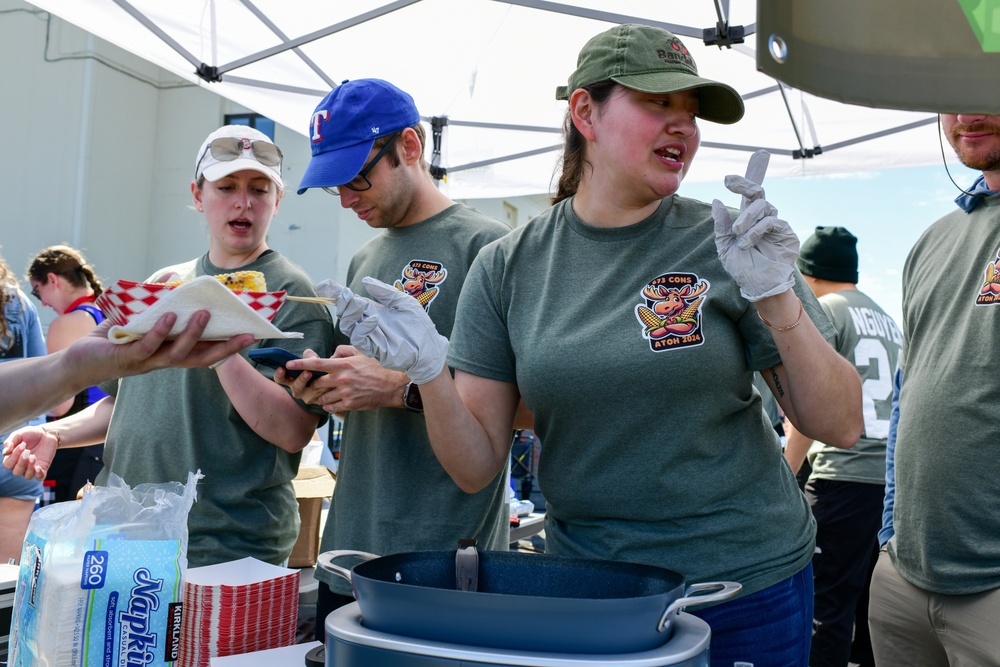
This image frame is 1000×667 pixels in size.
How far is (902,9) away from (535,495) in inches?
270

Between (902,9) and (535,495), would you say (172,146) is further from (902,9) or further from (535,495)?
(902,9)

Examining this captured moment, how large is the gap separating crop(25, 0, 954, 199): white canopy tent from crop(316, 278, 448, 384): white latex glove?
2.00m

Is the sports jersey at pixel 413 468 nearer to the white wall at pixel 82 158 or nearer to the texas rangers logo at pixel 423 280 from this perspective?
the texas rangers logo at pixel 423 280

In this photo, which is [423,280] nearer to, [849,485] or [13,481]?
[849,485]

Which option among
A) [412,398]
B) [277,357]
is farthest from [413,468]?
[277,357]

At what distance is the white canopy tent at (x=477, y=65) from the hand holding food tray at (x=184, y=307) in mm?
2165

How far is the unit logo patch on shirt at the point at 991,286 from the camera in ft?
5.15

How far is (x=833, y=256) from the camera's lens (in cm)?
362

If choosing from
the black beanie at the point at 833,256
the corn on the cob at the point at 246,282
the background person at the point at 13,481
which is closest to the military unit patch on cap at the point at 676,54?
the corn on the cob at the point at 246,282

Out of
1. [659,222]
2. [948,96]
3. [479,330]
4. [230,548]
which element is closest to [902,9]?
[948,96]

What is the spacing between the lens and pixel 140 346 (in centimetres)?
118

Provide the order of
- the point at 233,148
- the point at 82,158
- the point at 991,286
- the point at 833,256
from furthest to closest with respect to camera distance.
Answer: the point at 82,158 < the point at 833,256 < the point at 233,148 < the point at 991,286

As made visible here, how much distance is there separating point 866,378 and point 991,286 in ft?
6.54

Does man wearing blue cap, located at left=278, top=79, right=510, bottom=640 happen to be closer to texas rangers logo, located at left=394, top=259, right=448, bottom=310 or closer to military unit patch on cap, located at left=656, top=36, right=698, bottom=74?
texas rangers logo, located at left=394, top=259, right=448, bottom=310
